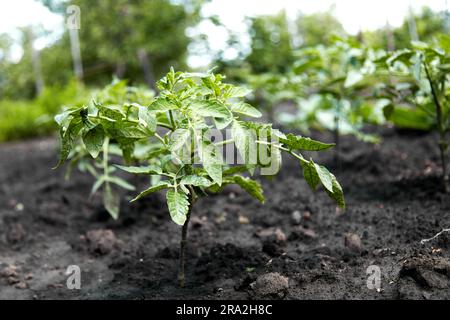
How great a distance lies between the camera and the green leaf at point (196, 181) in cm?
150

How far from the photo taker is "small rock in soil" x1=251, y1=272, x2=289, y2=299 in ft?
5.39

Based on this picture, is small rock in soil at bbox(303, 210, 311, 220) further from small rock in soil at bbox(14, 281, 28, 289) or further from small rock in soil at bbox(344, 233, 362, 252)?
small rock in soil at bbox(14, 281, 28, 289)

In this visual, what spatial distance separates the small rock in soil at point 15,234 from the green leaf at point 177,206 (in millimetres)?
1585

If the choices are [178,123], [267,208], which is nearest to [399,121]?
[267,208]

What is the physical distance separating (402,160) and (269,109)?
1.44 m

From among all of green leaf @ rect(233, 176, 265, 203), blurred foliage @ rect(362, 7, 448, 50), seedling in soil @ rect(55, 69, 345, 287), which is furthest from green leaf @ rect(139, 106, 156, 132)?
blurred foliage @ rect(362, 7, 448, 50)

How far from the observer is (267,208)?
278 centimetres

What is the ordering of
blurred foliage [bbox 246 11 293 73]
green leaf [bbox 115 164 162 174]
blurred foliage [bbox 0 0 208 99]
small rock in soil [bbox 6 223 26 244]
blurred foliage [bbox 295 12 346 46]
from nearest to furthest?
1. green leaf [bbox 115 164 162 174]
2. small rock in soil [bbox 6 223 26 244]
3. blurred foliage [bbox 246 11 293 73]
4. blurred foliage [bbox 0 0 208 99]
5. blurred foliage [bbox 295 12 346 46]

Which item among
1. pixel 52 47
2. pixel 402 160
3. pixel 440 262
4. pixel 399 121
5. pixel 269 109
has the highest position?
pixel 52 47

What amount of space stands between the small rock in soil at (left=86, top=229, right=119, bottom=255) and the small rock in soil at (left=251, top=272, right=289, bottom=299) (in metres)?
1.03

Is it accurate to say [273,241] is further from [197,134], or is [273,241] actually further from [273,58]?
[273,58]

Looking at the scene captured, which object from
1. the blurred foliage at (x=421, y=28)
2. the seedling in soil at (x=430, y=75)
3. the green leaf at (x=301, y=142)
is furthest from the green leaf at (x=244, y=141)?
the blurred foliage at (x=421, y=28)

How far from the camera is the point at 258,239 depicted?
2.36 metres
